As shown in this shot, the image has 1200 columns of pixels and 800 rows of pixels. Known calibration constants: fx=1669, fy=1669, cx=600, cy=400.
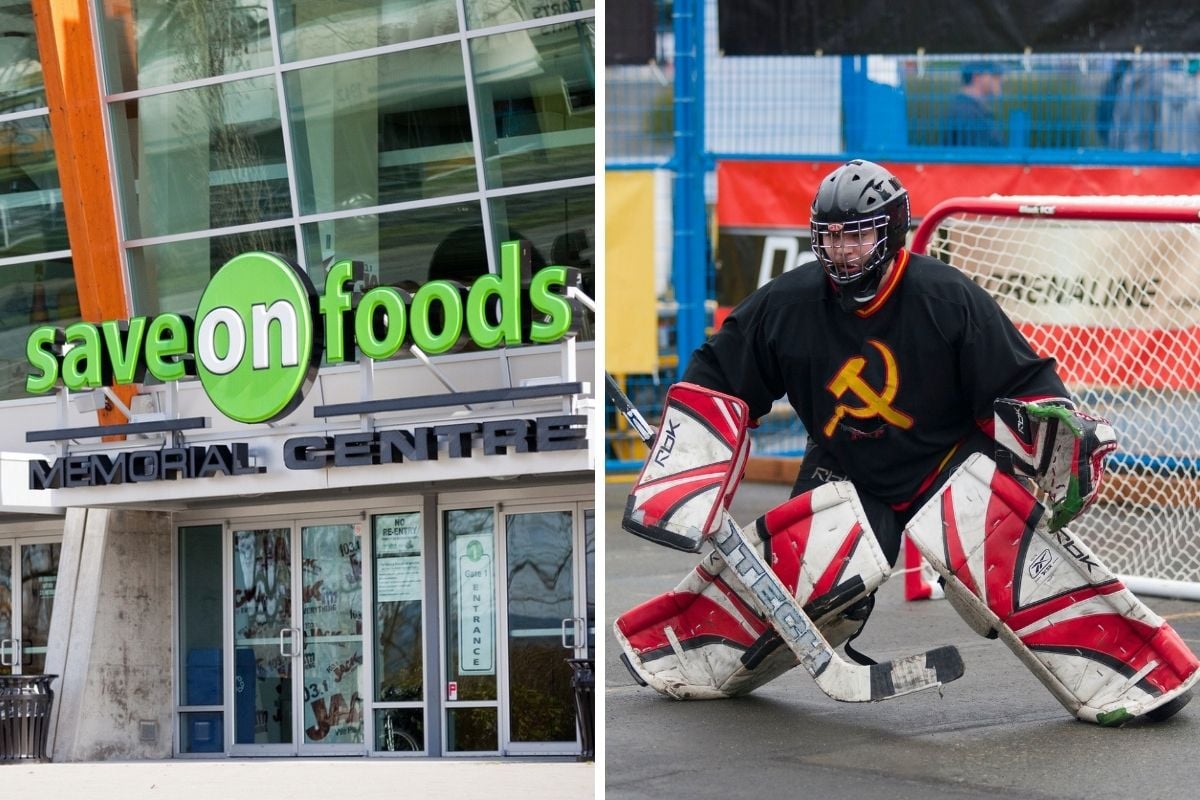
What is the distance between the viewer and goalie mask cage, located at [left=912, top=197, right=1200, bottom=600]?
9094 millimetres

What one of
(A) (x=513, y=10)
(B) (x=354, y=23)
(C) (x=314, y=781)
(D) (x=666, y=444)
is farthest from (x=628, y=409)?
(B) (x=354, y=23)

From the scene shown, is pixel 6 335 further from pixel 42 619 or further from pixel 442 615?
pixel 442 615

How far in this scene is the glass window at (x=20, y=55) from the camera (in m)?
16.9

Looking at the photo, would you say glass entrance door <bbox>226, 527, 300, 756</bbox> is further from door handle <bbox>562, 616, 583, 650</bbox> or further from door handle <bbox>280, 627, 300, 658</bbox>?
door handle <bbox>562, 616, 583, 650</bbox>

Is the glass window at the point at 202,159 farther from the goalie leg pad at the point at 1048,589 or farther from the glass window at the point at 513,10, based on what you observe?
the goalie leg pad at the point at 1048,589

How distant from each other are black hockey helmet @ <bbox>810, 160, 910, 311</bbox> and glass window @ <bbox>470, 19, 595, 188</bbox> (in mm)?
9444

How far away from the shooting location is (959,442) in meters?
5.34

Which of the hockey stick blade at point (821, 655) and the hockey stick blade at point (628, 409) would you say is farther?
the hockey stick blade at point (628, 409)

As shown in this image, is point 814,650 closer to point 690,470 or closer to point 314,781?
point 690,470

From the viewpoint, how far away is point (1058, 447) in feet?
16.4

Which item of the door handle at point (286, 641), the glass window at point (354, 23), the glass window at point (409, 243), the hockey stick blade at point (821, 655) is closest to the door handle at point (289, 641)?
the door handle at point (286, 641)

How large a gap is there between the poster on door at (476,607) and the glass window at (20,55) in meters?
6.58

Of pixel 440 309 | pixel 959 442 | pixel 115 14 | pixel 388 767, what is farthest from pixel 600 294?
pixel 115 14

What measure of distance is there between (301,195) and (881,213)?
11398 millimetres
